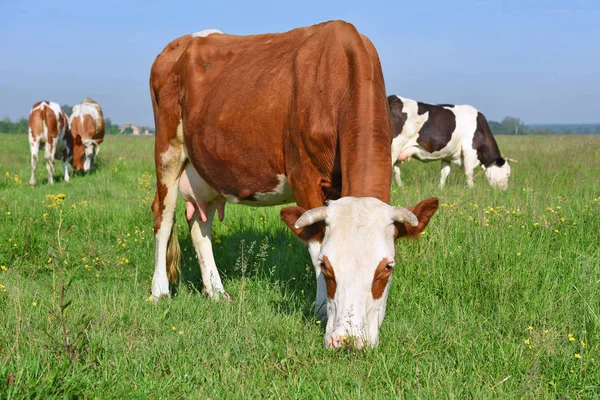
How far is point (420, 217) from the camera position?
3854mm

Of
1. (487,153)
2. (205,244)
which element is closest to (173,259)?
(205,244)

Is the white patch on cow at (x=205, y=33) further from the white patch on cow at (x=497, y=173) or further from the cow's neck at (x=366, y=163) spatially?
the white patch on cow at (x=497, y=173)

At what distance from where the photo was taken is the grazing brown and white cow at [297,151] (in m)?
3.56

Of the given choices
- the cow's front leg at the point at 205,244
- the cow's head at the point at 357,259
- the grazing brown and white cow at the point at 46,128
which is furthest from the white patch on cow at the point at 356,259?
the grazing brown and white cow at the point at 46,128

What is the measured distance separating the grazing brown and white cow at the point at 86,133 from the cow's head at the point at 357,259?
51.5 ft

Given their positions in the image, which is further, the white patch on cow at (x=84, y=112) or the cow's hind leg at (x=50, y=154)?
the white patch on cow at (x=84, y=112)

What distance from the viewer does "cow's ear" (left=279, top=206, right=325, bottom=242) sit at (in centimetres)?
385

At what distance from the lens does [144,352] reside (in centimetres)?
380

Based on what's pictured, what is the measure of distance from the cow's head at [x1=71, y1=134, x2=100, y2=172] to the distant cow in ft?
29.8

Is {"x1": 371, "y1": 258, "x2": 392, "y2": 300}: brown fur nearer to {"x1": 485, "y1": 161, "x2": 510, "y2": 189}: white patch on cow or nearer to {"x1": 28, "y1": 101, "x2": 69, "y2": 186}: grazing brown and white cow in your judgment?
{"x1": 485, "y1": 161, "x2": 510, "y2": 189}: white patch on cow

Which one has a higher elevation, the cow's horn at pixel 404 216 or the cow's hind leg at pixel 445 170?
the cow's horn at pixel 404 216

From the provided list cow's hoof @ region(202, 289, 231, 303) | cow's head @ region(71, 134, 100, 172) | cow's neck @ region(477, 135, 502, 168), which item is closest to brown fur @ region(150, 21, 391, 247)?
cow's hoof @ region(202, 289, 231, 303)

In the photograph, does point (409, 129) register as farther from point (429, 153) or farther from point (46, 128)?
point (46, 128)

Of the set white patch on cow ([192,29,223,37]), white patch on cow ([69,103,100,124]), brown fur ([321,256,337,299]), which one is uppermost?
white patch on cow ([192,29,223,37])
